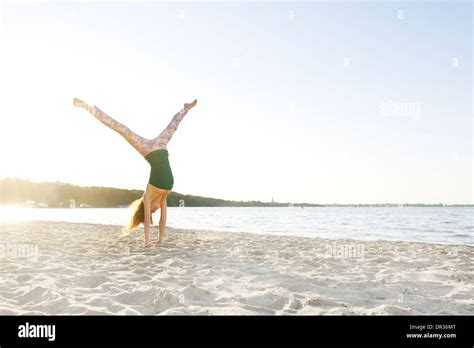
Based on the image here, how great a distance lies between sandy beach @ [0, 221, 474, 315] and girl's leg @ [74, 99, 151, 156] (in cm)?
226

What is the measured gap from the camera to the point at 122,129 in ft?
26.6

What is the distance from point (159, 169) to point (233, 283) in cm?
392

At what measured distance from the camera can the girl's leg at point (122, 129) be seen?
8.04 metres

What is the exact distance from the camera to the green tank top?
8.12 metres

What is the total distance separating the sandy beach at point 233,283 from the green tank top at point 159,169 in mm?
1497

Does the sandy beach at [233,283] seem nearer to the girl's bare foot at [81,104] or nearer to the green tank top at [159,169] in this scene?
the green tank top at [159,169]

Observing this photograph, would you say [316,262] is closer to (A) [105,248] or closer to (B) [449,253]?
(B) [449,253]

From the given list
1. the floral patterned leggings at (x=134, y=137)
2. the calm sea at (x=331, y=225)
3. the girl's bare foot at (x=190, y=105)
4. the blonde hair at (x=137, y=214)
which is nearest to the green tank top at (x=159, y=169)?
the floral patterned leggings at (x=134, y=137)

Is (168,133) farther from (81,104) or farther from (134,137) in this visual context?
(81,104)

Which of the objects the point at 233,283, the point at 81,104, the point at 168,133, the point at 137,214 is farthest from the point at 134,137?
the point at 233,283

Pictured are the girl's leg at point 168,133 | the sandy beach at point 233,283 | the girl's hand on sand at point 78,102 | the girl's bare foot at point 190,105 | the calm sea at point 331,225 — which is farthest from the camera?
the calm sea at point 331,225
